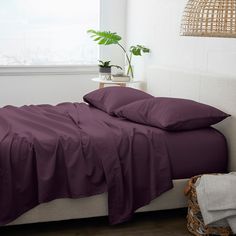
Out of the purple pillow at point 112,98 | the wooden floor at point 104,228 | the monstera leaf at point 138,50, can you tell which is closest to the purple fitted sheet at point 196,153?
the wooden floor at point 104,228

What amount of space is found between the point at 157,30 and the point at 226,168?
1.89m

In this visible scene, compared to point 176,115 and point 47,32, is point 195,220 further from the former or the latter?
point 47,32

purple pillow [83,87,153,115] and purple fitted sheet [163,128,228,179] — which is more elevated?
purple pillow [83,87,153,115]

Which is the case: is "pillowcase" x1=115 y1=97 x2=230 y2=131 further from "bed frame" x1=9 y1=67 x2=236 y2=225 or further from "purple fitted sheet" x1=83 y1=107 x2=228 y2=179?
"bed frame" x1=9 y1=67 x2=236 y2=225

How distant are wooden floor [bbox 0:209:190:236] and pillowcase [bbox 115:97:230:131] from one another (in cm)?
60

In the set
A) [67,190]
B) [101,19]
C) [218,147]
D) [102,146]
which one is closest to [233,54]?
[218,147]

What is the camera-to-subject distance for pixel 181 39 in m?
3.82

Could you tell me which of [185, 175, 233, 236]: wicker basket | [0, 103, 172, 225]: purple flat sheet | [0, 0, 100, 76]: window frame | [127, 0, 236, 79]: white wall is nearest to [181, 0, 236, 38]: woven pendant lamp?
[0, 103, 172, 225]: purple flat sheet

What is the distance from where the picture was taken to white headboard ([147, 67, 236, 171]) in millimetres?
2926

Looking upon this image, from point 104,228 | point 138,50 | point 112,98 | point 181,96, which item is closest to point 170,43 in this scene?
point 138,50

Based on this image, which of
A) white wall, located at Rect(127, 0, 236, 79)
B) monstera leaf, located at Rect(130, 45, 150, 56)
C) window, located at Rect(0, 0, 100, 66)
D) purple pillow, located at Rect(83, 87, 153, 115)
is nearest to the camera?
white wall, located at Rect(127, 0, 236, 79)

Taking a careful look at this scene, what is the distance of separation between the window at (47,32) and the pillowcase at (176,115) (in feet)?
7.58

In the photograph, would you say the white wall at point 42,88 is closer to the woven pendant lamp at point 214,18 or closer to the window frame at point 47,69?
the window frame at point 47,69

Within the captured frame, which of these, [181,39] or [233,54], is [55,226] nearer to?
[233,54]
